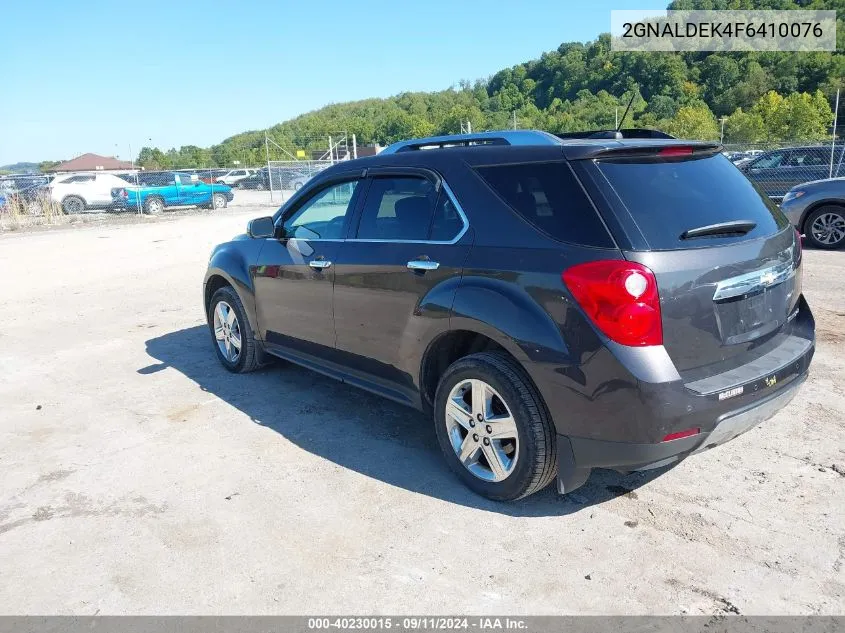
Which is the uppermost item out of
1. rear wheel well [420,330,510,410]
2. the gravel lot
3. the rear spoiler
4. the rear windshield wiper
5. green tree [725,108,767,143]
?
green tree [725,108,767,143]

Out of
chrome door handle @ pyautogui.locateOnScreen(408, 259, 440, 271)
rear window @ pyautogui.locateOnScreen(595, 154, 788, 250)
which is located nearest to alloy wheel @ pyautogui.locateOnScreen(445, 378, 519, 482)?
chrome door handle @ pyautogui.locateOnScreen(408, 259, 440, 271)

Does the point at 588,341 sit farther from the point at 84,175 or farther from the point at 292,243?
the point at 84,175

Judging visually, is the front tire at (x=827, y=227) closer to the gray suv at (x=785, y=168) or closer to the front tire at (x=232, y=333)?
the gray suv at (x=785, y=168)

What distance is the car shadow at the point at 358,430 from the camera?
3473 millimetres

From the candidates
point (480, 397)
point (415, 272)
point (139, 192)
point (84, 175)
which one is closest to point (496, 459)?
point (480, 397)

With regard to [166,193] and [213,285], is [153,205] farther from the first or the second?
[213,285]

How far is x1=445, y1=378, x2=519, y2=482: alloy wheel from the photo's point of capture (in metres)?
3.27

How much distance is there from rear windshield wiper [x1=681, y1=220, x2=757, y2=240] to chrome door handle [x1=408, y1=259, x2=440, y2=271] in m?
1.25

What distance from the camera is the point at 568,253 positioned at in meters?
2.93

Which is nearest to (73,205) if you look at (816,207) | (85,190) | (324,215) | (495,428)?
(85,190)

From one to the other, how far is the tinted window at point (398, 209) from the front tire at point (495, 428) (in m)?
0.88

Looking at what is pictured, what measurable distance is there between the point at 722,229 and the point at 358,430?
100 inches

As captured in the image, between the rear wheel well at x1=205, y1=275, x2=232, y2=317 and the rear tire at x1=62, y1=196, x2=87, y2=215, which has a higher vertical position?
the rear tire at x1=62, y1=196, x2=87, y2=215

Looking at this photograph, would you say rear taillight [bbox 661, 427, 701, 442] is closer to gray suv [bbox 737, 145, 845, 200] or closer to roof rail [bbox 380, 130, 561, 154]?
roof rail [bbox 380, 130, 561, 154]
